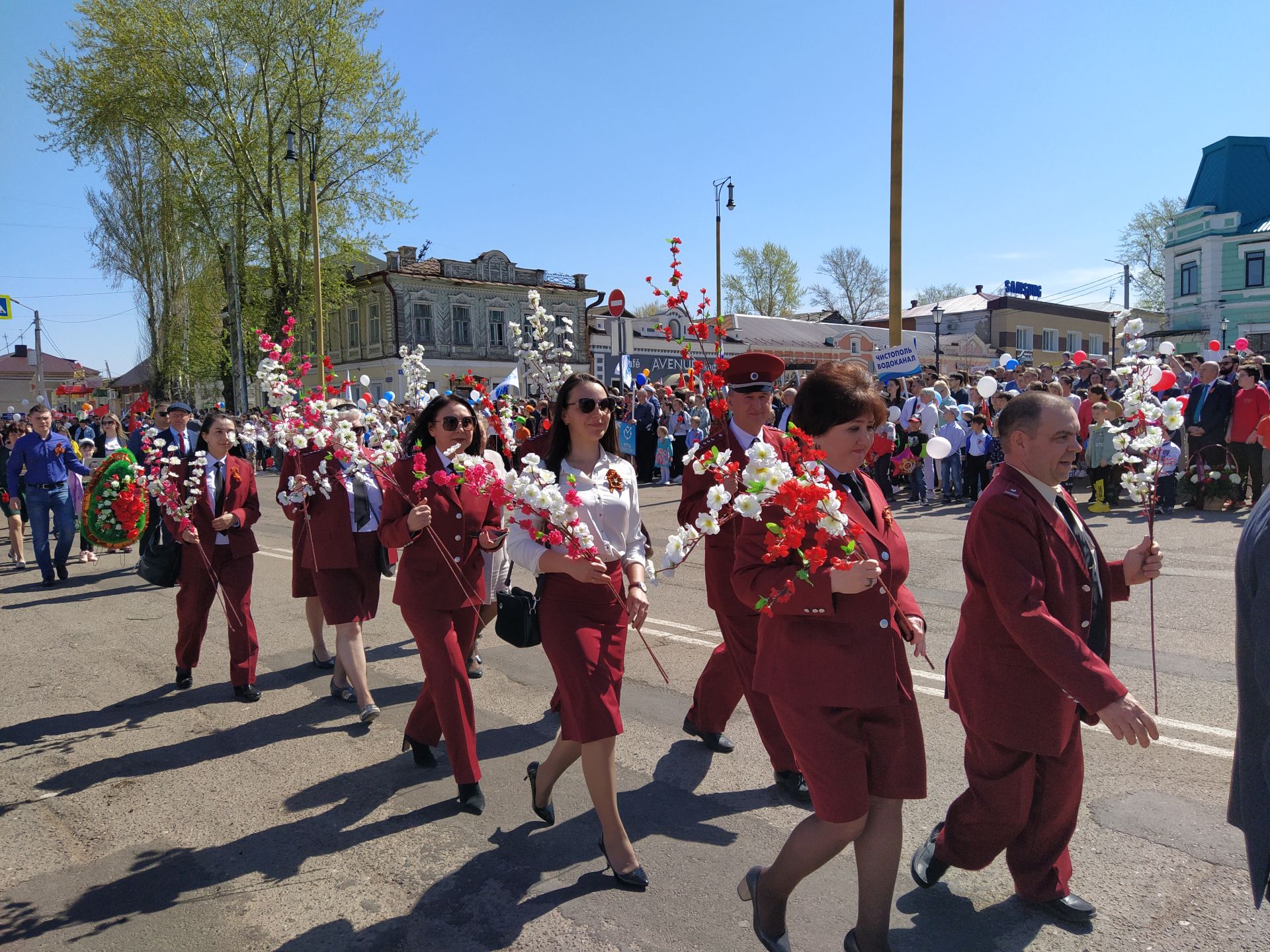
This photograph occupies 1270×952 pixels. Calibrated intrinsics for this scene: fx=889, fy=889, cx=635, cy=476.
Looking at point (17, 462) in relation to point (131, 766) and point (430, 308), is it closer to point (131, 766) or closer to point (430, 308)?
point (131, 766)

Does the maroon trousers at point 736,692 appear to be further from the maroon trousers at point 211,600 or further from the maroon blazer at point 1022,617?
the maroon trousers at point 211,600

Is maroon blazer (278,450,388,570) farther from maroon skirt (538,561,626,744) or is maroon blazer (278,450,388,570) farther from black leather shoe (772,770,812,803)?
black leather shoe (772,770,812,803)

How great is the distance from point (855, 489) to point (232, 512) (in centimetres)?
473

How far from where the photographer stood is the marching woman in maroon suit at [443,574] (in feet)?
13.5

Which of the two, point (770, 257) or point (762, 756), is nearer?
point (762, 756)

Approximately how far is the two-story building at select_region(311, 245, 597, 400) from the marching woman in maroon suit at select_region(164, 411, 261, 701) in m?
36.7

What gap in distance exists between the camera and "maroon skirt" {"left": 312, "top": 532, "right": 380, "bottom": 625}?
5.39 metres

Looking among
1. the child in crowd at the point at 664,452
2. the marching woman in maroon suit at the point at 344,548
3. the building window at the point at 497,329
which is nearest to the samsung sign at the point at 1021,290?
the building window at the point at 497,329

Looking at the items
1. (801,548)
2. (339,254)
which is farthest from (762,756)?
(339,254)

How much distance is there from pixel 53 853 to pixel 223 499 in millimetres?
2718

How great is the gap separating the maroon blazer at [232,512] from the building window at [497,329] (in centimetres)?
4031

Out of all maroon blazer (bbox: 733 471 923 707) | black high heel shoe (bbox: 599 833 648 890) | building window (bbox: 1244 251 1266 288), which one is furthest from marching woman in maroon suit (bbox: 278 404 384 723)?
building window (bbox: 1244 251 1266 288)

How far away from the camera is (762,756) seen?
459 centimetres

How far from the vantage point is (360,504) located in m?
→ 5.62
